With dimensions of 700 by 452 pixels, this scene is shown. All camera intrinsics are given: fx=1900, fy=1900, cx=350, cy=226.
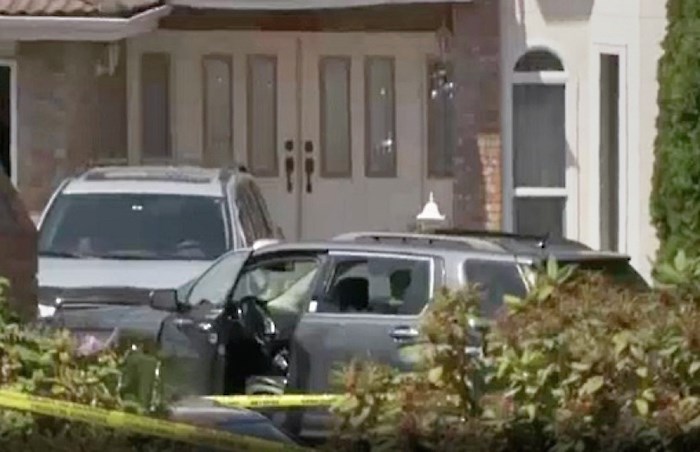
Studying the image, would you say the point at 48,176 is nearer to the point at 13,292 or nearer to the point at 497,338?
the point at 13,292

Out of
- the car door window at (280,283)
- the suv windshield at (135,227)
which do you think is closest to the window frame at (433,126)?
the suv windshield at (135,227)

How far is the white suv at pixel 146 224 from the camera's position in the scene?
46.2ft

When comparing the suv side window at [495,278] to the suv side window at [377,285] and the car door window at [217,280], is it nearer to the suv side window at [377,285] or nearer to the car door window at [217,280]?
the suv side window at [377,285]

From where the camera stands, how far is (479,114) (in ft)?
58.8

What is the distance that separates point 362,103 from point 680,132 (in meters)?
5.46

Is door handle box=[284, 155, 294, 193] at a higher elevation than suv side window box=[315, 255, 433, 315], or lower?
higher

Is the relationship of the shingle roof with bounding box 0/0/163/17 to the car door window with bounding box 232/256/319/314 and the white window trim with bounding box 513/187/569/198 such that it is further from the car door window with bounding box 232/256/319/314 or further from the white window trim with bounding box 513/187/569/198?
the car door window with bounding box 232/256/319/314

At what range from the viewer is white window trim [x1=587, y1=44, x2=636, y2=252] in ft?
57.1

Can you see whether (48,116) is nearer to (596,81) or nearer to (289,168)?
(289,168)

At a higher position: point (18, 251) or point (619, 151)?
point (619, 151)

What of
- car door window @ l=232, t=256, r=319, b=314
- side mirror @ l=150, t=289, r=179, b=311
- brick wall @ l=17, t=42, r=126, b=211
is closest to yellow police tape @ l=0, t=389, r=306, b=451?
Result: car door window @ l=232, t=256, r=319, b=314

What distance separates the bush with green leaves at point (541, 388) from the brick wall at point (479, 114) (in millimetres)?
11098

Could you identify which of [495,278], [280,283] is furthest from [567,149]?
[495,278]

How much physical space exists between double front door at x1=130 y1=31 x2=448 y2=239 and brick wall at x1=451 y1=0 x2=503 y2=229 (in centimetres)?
220
